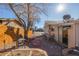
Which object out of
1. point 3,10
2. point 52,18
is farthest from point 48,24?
point 3,10

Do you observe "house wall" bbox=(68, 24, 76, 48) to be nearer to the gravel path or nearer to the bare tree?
the gravel path

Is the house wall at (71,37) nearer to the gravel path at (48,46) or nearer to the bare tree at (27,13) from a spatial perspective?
the gravel path at (48,46)

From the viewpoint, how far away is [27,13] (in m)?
4.96

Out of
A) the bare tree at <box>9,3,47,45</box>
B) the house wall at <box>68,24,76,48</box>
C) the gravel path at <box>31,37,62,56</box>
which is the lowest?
the gravel path at <box>31,37,62,56</box>

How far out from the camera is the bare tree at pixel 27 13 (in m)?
4.95

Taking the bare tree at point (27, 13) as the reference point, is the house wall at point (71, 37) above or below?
below

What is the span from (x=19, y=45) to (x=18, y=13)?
0.51 meters

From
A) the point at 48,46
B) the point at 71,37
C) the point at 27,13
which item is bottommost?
the point at 48,46

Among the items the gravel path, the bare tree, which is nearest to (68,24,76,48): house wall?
the gravel path

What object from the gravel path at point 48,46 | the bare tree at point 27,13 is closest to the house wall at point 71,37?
the gravel path at point 48,46

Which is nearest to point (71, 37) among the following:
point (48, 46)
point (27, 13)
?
point (48, 46)

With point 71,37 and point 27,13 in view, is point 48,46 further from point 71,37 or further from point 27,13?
point 27,13

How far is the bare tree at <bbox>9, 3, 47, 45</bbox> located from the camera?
4945 mm

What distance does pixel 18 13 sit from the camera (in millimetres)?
4973
